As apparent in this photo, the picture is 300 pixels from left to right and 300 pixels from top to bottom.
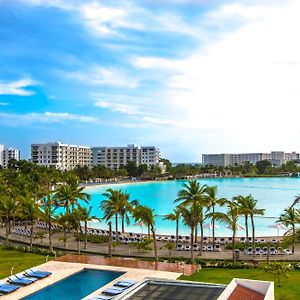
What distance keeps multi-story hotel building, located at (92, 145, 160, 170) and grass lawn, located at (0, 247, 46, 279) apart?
133997mm

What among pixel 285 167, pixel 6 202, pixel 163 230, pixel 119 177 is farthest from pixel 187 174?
pixel 6 202

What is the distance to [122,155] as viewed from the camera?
164 m

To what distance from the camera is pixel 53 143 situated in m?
Answer: 144

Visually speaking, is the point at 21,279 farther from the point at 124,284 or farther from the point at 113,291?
the point at 124,284

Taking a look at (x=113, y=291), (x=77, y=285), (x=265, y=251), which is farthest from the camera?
(x=265, y=251)

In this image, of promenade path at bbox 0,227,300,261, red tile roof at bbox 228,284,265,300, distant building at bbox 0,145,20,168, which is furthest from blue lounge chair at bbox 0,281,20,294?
distant building at bbox 0,145,20,168

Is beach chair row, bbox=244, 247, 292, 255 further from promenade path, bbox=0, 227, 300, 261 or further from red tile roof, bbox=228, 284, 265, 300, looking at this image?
red tile roof, bbox=228, 284, 265, 300

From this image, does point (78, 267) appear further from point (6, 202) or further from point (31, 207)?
point (6, 202)

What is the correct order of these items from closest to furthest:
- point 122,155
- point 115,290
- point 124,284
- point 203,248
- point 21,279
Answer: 1. point 115,290
2. point 124,284
3. point 21,279
4. point 203,248
5. point 122,155

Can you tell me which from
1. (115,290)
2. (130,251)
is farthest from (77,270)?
(130,251)

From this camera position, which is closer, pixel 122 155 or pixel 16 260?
pixel 16 260

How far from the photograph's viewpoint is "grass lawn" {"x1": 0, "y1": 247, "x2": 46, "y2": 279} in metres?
23.1

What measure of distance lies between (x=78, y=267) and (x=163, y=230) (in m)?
17.8

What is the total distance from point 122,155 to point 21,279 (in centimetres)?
14348
